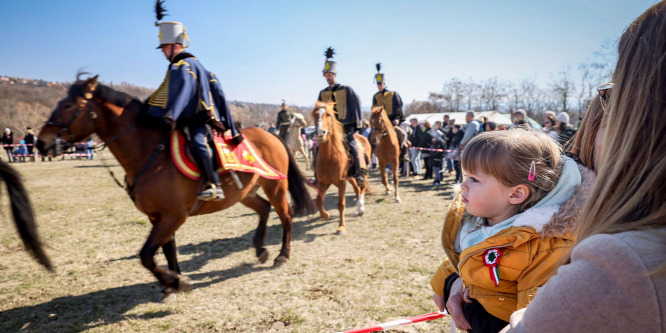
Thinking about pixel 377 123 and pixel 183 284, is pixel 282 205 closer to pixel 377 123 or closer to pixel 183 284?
pixel 183 284

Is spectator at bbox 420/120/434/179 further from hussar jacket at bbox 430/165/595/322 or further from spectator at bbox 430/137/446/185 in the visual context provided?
hussar jacket at bbox 430/165/595/322

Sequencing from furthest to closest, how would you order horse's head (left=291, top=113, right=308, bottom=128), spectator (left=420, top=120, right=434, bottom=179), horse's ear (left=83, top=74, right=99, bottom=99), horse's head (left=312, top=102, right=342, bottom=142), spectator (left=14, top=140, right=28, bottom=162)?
spectator (left=14, top=140, right=28, bottom=162)
spectator (left=420, top=120, right=434, bottom=179)
horse's head (left=291, top=113, right=308, bottom=128)
horse's head (left=312, top=102, right=342, bottom=142)
horse's ear (left=83, top=74, right=99, bottom=99)

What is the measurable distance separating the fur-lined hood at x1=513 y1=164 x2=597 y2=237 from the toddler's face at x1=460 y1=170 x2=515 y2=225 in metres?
0.14

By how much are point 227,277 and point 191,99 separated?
7.37ft

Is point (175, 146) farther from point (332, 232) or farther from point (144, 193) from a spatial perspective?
point (332, 232)

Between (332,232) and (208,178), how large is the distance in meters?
2.96

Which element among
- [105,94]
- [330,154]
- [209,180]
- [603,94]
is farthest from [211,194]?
[603,94]

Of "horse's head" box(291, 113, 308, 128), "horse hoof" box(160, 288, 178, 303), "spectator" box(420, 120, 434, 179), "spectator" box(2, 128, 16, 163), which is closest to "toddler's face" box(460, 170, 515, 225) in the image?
"horse hoof" box(160, 288, 178, 303)

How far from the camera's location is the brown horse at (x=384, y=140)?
8367 millimetres

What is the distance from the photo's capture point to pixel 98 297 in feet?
12.2

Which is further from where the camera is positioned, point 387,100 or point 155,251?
point 387,100

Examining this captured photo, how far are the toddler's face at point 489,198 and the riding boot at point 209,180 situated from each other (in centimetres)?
295

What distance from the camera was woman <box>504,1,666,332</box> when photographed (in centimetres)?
54

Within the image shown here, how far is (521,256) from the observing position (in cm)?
121
